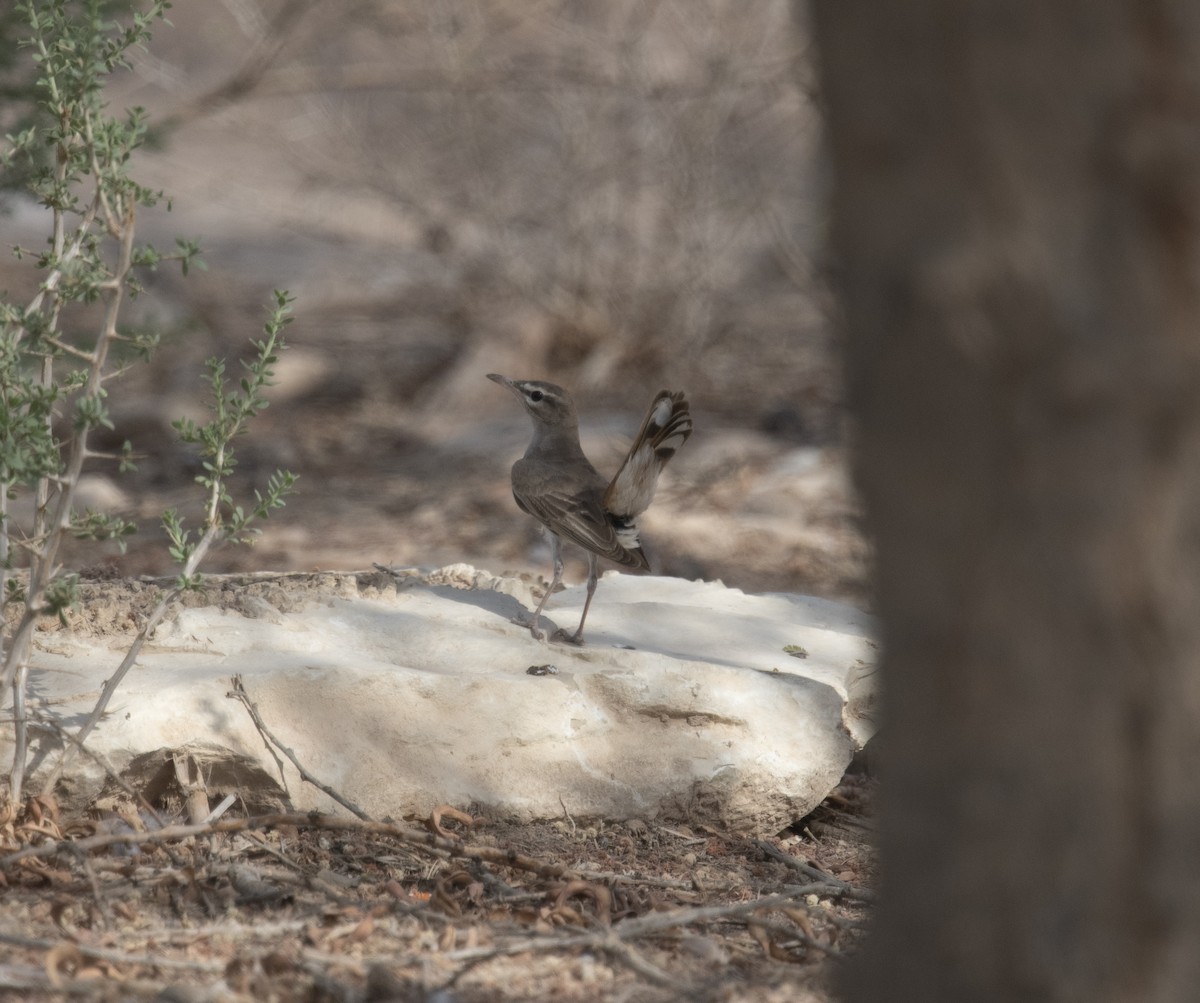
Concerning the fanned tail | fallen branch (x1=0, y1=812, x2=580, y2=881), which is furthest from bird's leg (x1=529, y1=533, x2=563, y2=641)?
fallen branch (x1=0, y1=812, x2=580, y2=881)

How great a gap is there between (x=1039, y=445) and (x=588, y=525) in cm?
382

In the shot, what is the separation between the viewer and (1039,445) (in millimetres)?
1620

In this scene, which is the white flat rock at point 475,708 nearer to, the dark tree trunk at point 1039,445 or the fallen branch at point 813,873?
the fallen branch at point 813,873

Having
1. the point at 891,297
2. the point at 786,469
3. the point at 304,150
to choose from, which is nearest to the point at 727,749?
the point at 891,297

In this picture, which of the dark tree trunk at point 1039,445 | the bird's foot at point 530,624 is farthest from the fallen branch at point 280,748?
the dark tree trunk at point 1039,445

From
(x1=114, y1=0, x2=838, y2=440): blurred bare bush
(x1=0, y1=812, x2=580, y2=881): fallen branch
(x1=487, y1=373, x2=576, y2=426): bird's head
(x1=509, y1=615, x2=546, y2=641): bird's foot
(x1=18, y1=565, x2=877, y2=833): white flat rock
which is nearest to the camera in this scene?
(x1=0, y1=812, x2=580, y2=881): fallen branch

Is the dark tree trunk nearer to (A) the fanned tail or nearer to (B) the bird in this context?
(B) the bird

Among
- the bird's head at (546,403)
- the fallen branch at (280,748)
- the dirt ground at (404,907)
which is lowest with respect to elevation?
the dirt ground at (404,907)

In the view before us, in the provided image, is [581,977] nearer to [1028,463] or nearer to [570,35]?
[1028,463]

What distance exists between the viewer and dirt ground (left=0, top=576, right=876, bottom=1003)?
2803 mm

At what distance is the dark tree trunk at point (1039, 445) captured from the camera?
5.13 feet

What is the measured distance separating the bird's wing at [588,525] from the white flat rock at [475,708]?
54cm

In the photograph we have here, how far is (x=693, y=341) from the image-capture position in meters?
11.6

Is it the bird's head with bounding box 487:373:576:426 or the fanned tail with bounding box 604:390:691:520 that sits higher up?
the bird's head with bounding box 487:373:576:426
